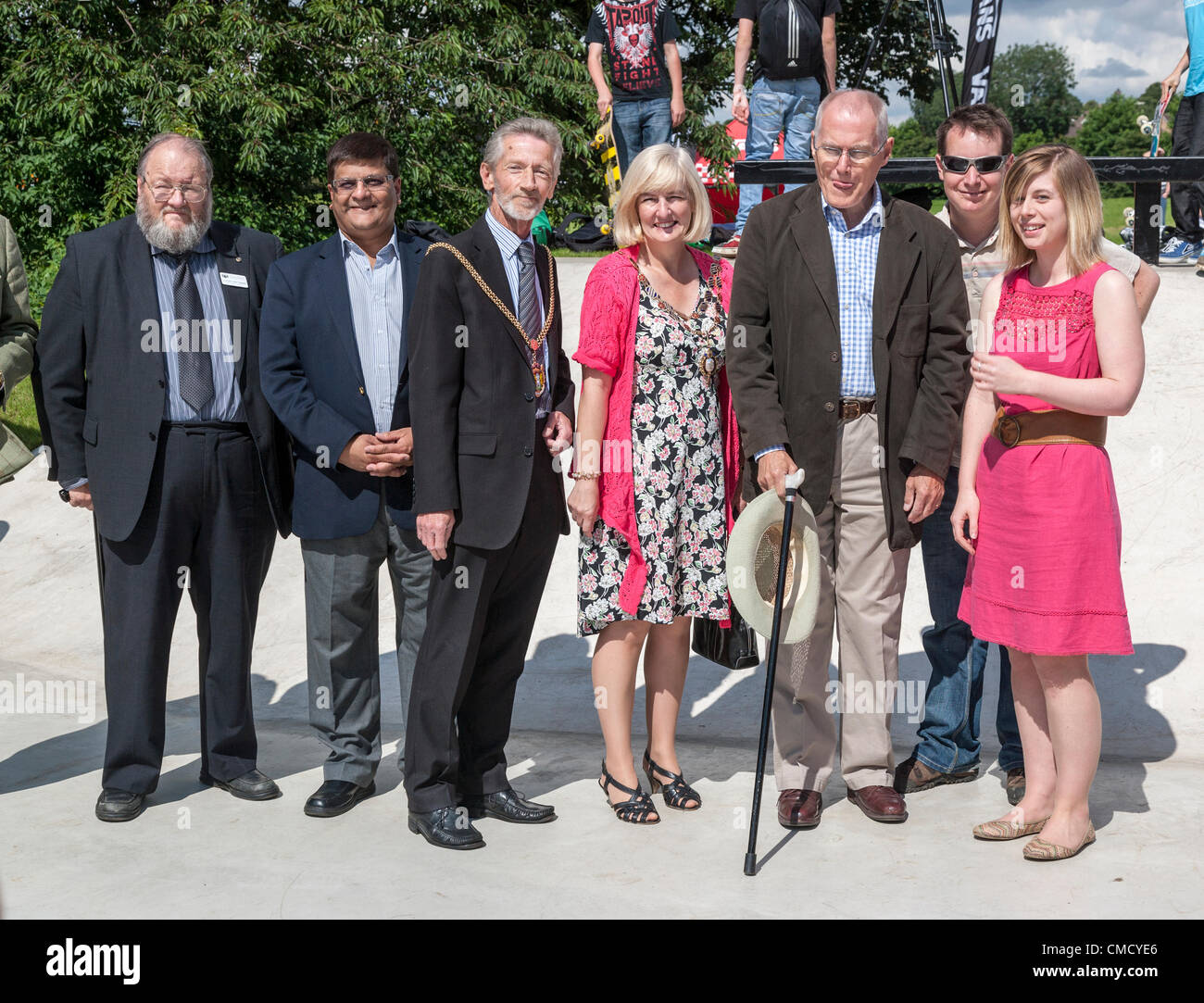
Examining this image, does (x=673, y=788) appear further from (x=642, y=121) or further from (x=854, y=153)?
(x=642, y=121)

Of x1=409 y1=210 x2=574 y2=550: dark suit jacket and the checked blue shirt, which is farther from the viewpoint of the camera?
the checked blue shirt

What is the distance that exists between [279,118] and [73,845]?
29.5 feet

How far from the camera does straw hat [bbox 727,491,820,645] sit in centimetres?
370

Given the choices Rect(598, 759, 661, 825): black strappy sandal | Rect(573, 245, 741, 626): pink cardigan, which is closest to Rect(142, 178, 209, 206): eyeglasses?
Rect(573, 245, 741, 626): pink cardigan

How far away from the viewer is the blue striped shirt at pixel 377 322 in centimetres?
408

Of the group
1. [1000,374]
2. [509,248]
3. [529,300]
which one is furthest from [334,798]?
[1000,374]

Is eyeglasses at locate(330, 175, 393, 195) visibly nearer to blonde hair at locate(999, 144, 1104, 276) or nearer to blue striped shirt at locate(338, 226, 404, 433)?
blue striped shirt at locate(338, 226, 404, 433)

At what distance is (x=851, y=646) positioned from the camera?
3.96 meters

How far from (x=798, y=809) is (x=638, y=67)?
18.7 feet

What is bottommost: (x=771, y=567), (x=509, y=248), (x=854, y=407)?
(x=771, y=567)

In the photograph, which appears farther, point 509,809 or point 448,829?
point 509,809

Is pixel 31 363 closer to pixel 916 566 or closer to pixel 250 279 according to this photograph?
pixel 250 279

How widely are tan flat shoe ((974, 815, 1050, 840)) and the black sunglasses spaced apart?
6.98ft

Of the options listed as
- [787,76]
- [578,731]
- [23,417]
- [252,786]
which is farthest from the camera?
[23,417]
